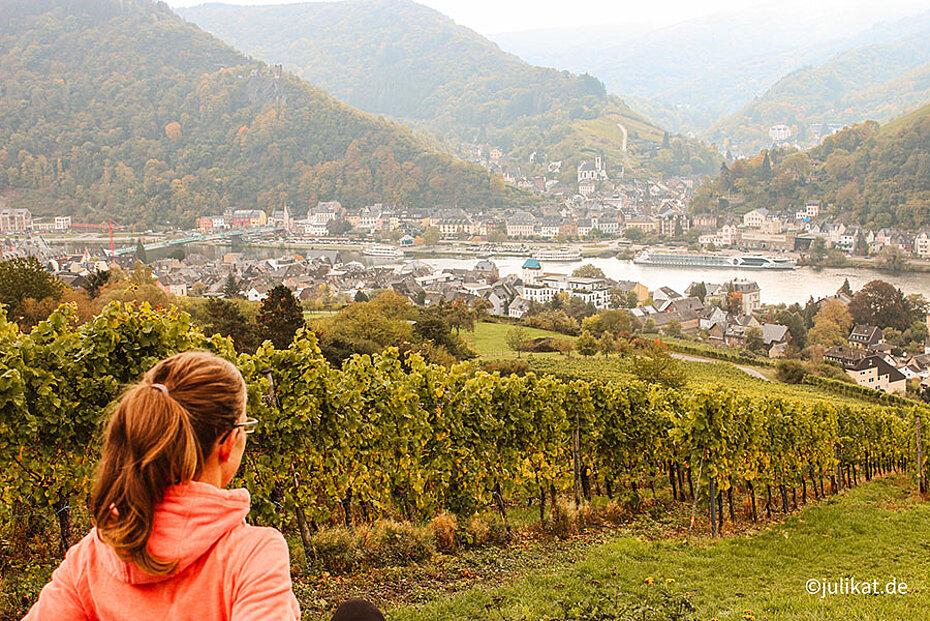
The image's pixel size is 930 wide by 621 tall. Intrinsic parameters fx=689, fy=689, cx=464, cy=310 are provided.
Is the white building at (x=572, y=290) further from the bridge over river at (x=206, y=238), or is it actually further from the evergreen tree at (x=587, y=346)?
the bridge over river at (x=206, y=238)

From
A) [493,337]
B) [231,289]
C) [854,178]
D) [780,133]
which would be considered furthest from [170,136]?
[780,133]

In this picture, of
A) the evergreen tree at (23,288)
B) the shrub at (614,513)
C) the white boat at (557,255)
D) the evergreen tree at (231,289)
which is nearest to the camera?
the shrub at (614,513)

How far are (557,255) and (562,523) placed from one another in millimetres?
68049

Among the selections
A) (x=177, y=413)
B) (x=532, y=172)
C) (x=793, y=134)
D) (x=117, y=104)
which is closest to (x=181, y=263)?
(x=117, y=104)

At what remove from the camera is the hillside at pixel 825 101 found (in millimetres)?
163750

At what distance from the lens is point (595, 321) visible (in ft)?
119

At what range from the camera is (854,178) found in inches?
3499

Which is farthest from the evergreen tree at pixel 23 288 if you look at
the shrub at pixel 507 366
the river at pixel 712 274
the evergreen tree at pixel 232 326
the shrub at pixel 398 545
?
the river at pixel 712 274

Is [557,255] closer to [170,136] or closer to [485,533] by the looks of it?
[170,136]

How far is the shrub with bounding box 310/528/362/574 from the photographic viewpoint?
4.95 meters

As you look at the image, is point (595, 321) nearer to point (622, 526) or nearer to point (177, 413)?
point (622, 526)

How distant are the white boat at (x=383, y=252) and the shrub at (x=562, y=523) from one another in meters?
67.8

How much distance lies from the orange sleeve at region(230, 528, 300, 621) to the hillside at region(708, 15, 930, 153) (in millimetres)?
176324

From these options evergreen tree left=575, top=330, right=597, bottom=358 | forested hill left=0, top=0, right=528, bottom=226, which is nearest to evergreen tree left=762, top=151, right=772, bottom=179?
forested hill left=0, top=0, right=528, bottom=226
